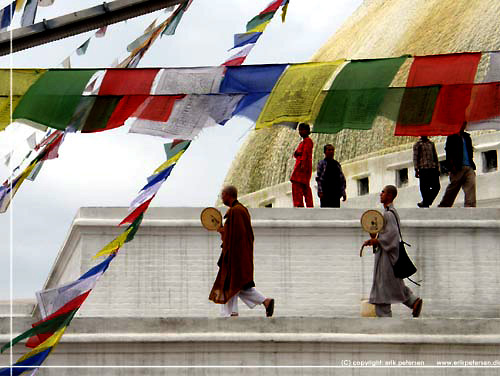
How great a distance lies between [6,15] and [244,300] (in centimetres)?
270

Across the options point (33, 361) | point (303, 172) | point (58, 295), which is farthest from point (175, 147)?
point (303, 172)

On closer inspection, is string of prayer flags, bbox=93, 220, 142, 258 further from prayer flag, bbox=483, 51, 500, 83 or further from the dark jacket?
the dark jacket

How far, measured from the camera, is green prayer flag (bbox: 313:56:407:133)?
11.9 metres

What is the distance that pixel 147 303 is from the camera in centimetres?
1364

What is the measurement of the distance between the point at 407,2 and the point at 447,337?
30.5ft

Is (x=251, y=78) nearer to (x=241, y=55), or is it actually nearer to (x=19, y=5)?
(x=241, y=55)

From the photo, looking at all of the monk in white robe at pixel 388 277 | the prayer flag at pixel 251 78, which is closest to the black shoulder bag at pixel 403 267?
the monk in white robe at pixel 388 277

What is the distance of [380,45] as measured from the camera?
1942 cm

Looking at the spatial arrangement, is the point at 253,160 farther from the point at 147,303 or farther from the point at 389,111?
the point at 389,111

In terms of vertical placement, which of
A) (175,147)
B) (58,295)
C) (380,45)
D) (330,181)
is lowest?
(58,295)

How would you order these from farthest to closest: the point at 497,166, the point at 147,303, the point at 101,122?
the point at 497,166 → the point at 147,303 → the point at 101,122

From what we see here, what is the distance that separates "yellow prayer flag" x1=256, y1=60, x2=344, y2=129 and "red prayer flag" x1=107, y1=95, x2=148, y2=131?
2.83 ft

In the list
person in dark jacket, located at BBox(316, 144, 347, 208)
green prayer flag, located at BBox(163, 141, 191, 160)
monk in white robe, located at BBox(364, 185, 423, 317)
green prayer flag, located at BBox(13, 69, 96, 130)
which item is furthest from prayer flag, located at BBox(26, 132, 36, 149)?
person in dark jacket, located at BBox(316, 144, 347, 208)

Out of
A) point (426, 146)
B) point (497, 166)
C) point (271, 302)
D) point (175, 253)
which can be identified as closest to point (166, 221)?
point (175, 253)
